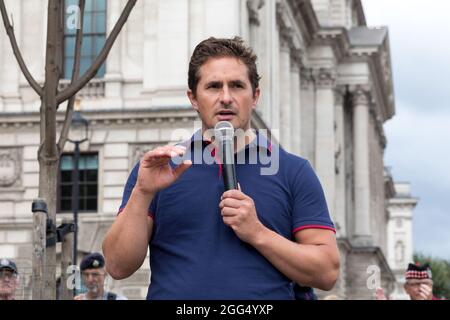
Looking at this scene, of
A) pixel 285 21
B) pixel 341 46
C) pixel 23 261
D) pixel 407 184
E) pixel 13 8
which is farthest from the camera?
pixel 407 184

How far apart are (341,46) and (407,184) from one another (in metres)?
91.8

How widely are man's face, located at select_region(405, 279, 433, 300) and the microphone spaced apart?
773 centimetres

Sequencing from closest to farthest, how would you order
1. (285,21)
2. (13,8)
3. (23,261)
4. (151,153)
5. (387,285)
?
(151,153) < (23,261) < (13,8) < (285,21) < (387,285)

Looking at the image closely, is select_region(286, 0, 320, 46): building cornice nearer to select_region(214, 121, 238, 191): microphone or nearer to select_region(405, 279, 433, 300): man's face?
select_region(405, 279, 433, 300): man's face

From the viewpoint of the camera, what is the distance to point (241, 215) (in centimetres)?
450

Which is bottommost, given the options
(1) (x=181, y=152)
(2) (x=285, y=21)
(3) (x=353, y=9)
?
(1) (x=181, y=152)

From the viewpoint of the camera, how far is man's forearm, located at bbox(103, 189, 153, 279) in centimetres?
471

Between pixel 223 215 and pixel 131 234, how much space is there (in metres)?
0.40

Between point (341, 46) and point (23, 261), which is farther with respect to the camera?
point (341, 46)

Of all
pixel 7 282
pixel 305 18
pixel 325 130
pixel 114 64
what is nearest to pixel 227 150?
pixel 7 282

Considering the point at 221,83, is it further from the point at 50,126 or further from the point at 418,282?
the point at 50,126

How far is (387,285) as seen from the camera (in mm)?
84188
